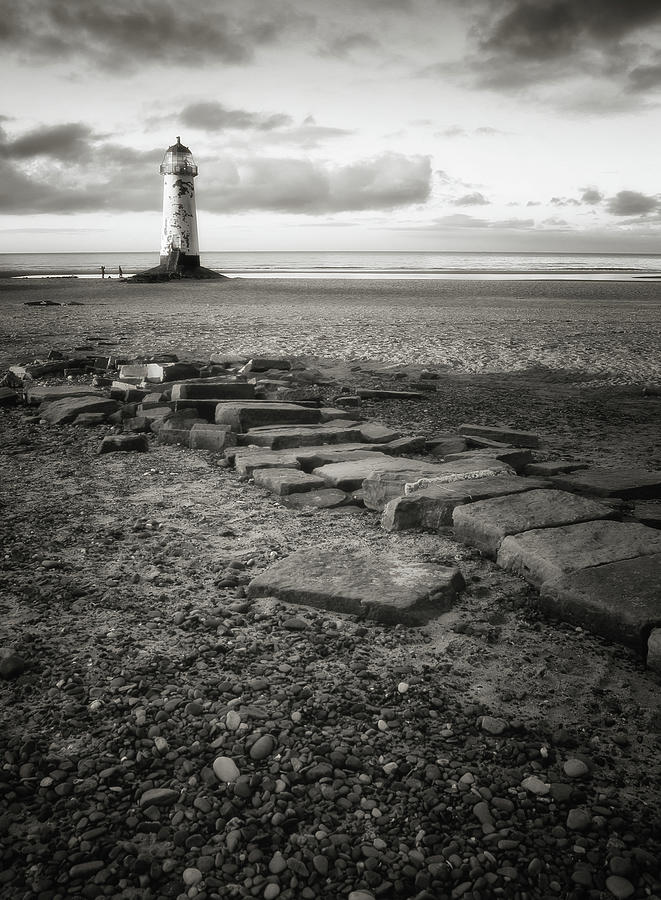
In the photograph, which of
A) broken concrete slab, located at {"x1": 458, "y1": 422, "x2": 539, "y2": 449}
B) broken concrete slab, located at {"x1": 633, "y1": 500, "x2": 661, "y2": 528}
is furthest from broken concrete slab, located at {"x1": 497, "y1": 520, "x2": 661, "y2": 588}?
broken concrete slab, located at {"x1": 458, "y1": 422, "x2": 539, "y2": 449}

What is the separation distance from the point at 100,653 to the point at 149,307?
763 inches

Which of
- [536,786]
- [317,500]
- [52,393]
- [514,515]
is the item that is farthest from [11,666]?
[52,393]

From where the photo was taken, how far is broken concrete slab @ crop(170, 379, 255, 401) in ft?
22.4

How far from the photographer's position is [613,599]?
8.54 feet

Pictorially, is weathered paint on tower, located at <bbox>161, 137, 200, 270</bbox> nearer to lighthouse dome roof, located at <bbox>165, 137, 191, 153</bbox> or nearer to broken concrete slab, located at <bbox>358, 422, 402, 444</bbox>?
lighthouse dome roof, located at <bbox>165, 137, 191, 153</bbox>

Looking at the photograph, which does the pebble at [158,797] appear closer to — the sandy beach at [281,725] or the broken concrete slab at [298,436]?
the sandy beach at [281,725]

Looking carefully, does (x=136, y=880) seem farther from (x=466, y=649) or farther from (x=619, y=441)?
(x=619, y=441)

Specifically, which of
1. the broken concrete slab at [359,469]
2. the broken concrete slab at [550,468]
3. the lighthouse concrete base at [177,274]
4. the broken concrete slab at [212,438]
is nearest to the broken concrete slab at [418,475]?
the broken concrete slab at [359,469]

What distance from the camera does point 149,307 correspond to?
67.8 feet

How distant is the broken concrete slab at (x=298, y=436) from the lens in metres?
5.52

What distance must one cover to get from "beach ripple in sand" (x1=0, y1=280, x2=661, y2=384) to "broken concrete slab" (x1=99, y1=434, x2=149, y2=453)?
565 cm

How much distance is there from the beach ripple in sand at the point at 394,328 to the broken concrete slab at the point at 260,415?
4.41 m

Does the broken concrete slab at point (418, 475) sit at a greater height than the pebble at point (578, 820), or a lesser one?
greater


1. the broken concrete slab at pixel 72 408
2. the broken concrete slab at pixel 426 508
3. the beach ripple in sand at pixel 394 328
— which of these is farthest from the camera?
the beach ripple in sand at pixel 394 328
